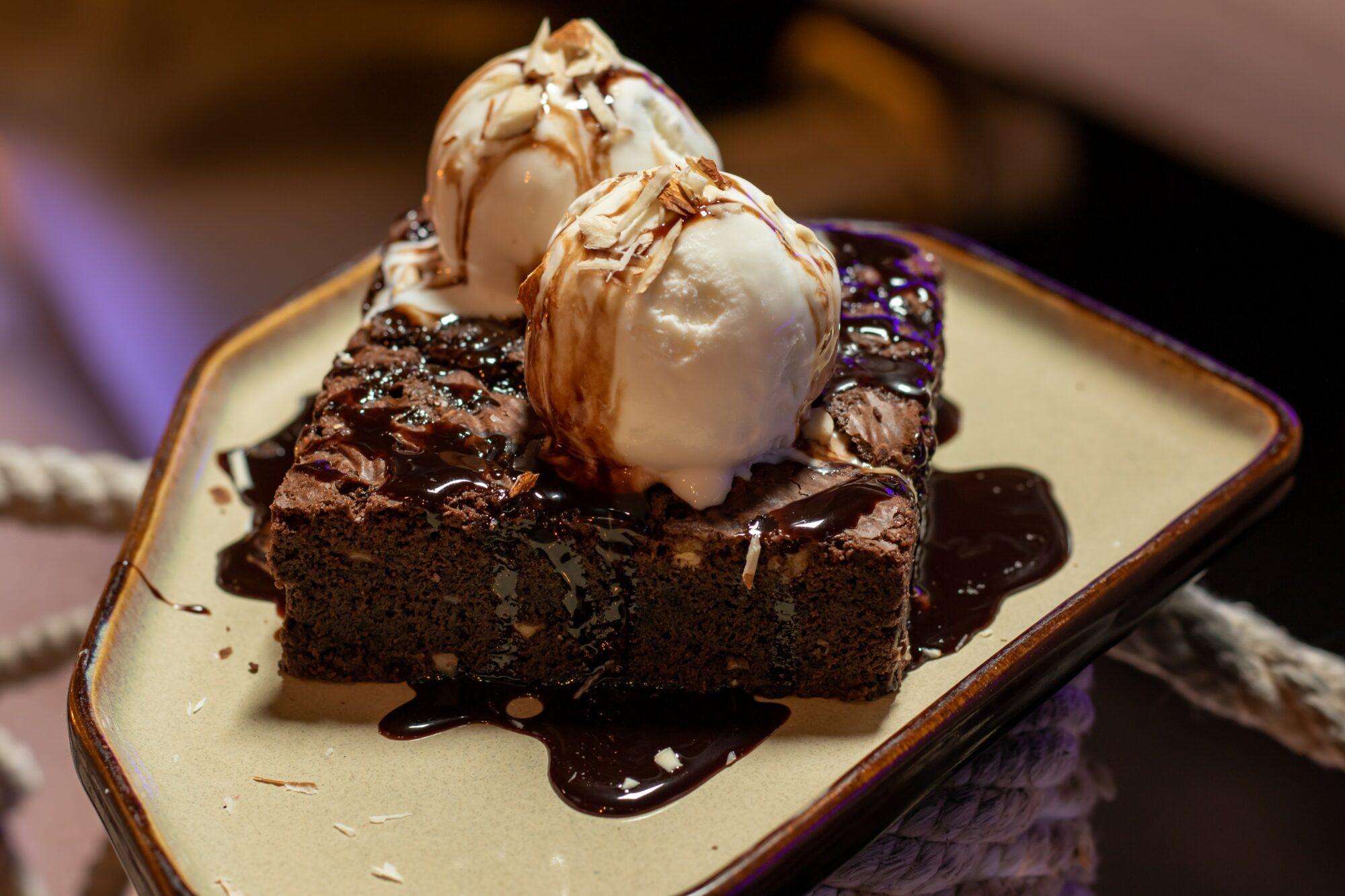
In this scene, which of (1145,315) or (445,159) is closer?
(445,159)

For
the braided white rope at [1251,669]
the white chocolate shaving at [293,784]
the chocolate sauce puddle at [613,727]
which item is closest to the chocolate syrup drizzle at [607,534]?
the chocolate sauce puddle at [613,727]

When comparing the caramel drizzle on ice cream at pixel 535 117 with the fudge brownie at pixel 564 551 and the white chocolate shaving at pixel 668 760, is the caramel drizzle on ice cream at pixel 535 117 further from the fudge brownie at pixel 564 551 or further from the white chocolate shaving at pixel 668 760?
the white chocolate shaving at pixel 668 760

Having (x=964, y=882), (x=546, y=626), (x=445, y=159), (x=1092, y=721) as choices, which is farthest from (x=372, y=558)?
(x=1092, y=721)

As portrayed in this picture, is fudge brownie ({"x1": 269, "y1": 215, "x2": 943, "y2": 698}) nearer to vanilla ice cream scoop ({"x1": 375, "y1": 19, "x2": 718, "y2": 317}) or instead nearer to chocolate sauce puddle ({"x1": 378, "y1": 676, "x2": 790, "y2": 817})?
chocolate sauce puddle ({"x1": 378, "y1": 676, "x2": 790, "y2": 817})

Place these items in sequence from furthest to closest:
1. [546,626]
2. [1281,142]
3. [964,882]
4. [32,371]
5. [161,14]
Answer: [161,14] < [32,371] < [1281,142] < [964,882] < [546,626]

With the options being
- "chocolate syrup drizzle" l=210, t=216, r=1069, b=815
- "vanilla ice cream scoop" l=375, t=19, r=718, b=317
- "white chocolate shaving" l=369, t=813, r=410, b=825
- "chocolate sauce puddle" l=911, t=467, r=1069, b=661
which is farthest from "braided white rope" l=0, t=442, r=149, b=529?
"chocolate sauce puddle" l=911, t=467, r=1069, b=661

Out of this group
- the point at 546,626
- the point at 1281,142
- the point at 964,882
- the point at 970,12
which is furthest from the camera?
the point at 970,12

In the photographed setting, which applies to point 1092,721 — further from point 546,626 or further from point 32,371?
point 32,371
